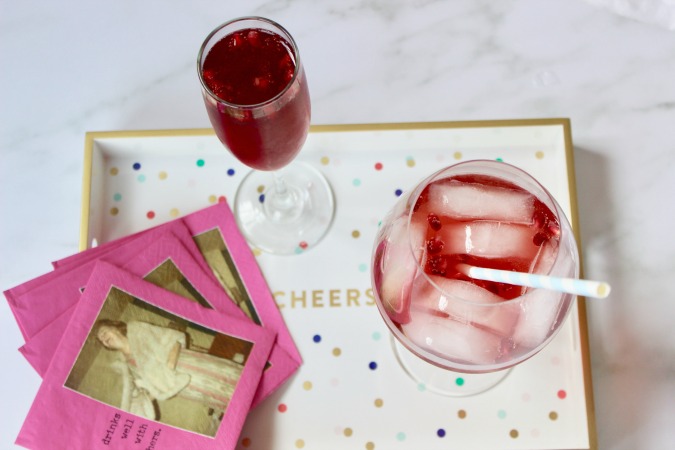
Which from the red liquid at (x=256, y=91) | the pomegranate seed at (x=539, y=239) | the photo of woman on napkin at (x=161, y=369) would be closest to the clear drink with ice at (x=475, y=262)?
the pomegranate seed at (x=539, y=239)

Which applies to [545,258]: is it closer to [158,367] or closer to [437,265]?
[437,265]

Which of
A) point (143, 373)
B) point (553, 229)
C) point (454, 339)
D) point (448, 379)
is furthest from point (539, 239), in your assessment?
point (143, 373)

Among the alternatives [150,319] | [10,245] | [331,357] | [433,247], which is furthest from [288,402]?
[10,245]

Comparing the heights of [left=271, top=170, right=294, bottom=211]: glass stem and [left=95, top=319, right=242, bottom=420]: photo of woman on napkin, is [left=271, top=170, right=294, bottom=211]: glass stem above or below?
above

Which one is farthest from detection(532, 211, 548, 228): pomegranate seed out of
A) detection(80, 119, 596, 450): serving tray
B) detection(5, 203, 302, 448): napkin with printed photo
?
detection(5, 203, 302, 448): napkin with printed photo

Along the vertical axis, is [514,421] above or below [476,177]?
below

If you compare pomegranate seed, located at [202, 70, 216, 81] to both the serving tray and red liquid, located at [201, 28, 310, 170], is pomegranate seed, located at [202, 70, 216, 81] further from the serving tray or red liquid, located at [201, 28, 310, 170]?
the serving tray

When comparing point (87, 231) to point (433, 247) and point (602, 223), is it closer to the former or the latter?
point (433, 247)
